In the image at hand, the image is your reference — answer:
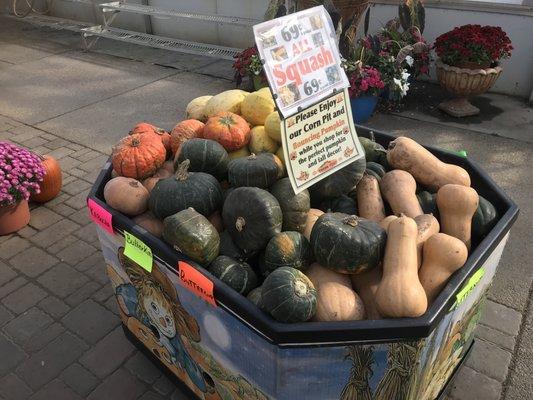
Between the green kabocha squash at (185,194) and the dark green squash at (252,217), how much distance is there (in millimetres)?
121

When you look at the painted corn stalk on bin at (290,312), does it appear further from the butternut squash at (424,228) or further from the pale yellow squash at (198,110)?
the pale yellow squash at (198,110)

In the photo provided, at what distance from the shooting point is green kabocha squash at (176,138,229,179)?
2.30m

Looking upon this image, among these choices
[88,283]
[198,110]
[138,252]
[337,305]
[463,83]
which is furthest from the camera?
[463,83]

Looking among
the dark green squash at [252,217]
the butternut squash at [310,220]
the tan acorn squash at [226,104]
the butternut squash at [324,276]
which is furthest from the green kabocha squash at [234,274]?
the tan acorn squash at [226,104]

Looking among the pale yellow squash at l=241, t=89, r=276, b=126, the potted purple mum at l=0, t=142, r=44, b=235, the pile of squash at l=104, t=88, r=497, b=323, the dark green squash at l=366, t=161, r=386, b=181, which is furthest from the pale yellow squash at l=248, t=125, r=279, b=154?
the potted purple mum at l=0, t=142, r=44, b=235

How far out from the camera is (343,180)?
2223mm

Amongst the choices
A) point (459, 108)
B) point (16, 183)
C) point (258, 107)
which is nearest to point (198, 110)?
point (258, 107)

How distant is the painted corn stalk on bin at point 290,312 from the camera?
1.58m

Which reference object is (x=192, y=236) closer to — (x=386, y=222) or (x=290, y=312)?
(x=290, y=312)

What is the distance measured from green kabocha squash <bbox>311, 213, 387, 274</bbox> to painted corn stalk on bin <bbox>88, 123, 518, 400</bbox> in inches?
0.9

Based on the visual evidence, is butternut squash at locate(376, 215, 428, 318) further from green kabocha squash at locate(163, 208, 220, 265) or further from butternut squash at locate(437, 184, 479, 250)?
green kabocha squash at locate(163, 208, 220, 265)

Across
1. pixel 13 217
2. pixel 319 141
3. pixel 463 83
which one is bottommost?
pixel 13 217

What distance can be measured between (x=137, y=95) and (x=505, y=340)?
5528mm

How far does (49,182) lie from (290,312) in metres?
3.25
